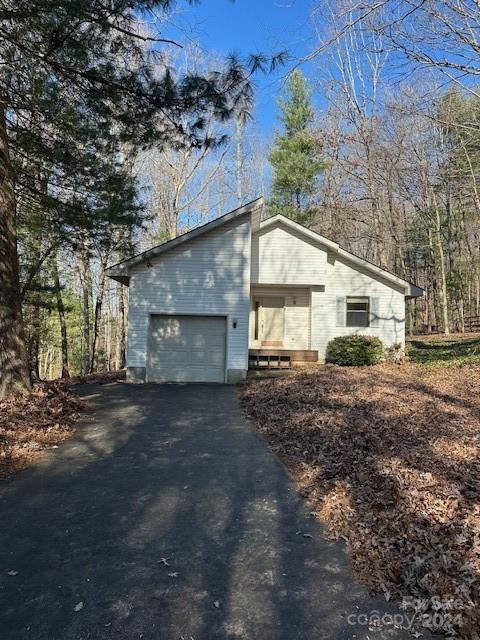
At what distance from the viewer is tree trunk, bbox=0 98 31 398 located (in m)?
7.79

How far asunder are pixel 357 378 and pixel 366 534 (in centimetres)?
807

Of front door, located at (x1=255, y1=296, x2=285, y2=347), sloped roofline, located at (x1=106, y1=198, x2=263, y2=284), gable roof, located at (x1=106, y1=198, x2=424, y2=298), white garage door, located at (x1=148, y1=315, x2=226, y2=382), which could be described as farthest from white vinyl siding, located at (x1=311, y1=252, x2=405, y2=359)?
sloped roofline, located at (x1=106, y1=198, x2=263, y2=284)

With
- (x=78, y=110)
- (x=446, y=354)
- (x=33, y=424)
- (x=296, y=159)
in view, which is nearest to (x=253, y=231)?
(x=78, y=110)

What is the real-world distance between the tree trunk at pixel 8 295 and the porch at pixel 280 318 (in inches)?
388

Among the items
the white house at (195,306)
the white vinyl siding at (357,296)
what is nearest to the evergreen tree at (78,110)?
the white house at (195,306)

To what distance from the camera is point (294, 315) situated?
1717 cm

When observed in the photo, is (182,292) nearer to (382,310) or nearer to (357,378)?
(357,378)

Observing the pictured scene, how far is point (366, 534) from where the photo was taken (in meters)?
3.60

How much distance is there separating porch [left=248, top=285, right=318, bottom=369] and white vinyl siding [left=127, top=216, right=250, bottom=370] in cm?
270

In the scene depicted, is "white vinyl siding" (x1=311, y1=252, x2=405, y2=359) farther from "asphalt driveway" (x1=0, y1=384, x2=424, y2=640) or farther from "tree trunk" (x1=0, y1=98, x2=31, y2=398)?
"tree trunk" (x1=0, y1=98, x2=31, y2=398)

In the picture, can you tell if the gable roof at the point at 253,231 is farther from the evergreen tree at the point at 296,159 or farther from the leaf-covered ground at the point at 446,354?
the evergreen tree at the point at 296,159

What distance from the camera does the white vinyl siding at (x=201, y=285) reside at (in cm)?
1407

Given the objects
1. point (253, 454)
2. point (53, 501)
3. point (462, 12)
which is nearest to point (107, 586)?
point (53, 501)

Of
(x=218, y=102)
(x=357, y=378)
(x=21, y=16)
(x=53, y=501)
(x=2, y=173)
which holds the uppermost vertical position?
(x=21, y=16)
